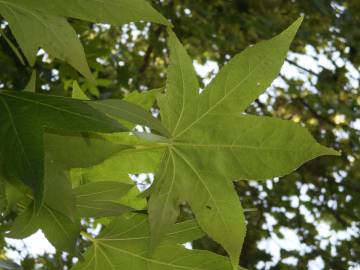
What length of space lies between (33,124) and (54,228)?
6.3 inches

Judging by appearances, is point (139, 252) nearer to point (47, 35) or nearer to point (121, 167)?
point (121, 167)

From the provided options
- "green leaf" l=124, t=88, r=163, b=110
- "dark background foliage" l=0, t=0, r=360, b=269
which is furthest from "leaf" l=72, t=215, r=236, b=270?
"dark background foliage" l=0, t=0, r=360, b=269

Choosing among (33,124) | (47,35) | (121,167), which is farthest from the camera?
(121,167)

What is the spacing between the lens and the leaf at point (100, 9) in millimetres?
527

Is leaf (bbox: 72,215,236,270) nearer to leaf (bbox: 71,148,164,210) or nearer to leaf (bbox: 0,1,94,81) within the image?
leaf (bbox: 71,148,164,210)

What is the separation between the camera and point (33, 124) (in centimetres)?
45

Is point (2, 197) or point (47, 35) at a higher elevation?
point (47, 35)

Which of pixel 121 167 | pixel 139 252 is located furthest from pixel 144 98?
pixel 139 252

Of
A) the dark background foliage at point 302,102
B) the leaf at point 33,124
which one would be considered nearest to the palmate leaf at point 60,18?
the leaf at point 33,124

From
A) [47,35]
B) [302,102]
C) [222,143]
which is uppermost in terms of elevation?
[47,35]

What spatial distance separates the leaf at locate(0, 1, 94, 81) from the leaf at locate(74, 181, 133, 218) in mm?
122

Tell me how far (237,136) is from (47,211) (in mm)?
217

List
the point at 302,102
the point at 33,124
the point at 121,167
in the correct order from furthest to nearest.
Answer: the point at 302,102
the point at 121,167
the point at 33,124

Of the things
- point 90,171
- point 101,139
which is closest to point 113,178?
point 90,171
